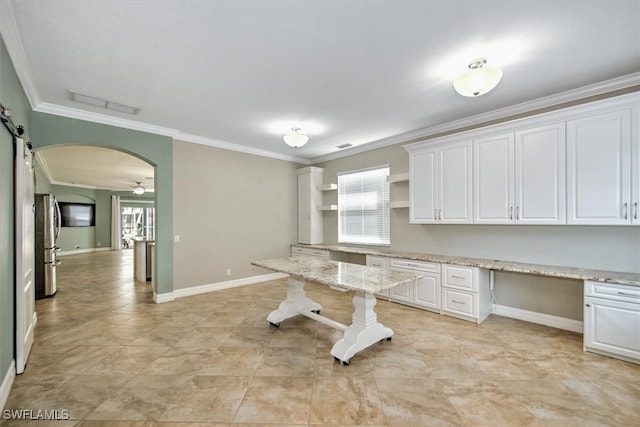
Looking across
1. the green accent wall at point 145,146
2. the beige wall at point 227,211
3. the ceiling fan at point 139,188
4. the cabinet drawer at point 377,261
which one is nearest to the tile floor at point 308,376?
the cabinet drawer at point 377,261

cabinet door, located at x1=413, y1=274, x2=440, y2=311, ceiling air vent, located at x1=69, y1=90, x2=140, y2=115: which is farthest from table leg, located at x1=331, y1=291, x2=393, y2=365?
ceiling air vent, located at x1=69, y1=90, x2=140, y2=115

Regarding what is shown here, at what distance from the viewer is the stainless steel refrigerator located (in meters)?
4.68

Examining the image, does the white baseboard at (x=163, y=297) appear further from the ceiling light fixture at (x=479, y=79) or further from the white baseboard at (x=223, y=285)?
the ceiling light fixture at (x=479, y=79)

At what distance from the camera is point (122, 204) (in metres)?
12.4

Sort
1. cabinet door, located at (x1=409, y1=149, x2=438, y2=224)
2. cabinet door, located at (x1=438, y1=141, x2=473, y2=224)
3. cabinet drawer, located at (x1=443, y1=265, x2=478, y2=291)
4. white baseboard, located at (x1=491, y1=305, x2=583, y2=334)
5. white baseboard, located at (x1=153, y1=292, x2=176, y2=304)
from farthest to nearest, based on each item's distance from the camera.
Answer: white baseboard, located at (x1=153, y1=292, x2=176, y2=304) < cabinet door, located at (x1=409, y1=149, x2=438, y2=224) < cabinet door, located at (x1=438, y1=141, x2=473, y2=224) < cabinet drawer, located at (x1=443, y1=265, x2=478, y2=291) < white baseboard, located at (x1=491, y1=305, x2=583, y2=334)

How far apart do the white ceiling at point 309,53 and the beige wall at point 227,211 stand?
1.31 meters

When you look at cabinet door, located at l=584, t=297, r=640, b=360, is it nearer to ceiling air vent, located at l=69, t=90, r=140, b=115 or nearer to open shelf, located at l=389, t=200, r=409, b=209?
open shelf, located at l=389, t=200, r=409, b=209

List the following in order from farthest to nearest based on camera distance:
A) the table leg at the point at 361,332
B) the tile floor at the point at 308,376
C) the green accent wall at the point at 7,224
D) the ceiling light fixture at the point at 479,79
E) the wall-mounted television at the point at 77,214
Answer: the wall-mounted television at the point at 77,214 < the table leg at the point at 361,332 < the ceiling light fixture at the point at 479,79 < the green accent wall at the point at 7,224 < the tile floor at the point at 308,376

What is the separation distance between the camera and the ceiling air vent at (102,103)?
10.7ft

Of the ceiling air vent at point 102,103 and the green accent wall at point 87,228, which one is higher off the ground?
the ceiling air vent at point 102,103

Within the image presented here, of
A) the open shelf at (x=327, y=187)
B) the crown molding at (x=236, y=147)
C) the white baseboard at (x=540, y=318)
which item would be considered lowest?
the white baseboard at (x=540, y=318)

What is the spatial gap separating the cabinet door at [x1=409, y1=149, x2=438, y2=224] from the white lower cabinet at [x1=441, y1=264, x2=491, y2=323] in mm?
863

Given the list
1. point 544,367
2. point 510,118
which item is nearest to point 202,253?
point 544,367

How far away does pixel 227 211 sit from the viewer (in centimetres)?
537
